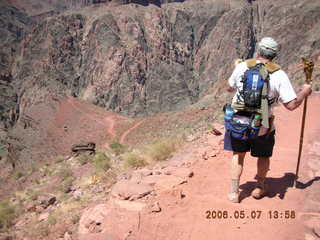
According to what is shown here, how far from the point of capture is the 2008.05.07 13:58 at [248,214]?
14.5 ft

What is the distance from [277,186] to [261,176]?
0.64 meters

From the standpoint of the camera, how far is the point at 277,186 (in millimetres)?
5273

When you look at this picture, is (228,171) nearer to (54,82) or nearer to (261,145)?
(261,145)

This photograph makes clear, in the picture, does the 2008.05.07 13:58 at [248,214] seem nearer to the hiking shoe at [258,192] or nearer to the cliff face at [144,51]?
the hiking shoe at [258,192]

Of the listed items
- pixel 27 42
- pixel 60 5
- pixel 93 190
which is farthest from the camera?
pixel 60 5

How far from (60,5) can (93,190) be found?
570 feet

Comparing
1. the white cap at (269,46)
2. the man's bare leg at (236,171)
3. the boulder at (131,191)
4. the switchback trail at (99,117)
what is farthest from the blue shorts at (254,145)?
the switchback trail at (99,117)

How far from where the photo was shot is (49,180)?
38.3 feet

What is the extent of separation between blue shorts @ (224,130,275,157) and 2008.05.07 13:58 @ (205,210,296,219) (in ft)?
2.33

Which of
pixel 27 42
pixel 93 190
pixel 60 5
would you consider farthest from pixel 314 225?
pixel 60 5

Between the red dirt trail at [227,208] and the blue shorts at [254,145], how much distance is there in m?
0.72

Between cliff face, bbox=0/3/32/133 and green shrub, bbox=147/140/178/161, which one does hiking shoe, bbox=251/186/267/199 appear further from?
cliff face, bbox=0/3/32/133

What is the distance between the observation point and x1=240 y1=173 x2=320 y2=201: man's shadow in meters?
5.02

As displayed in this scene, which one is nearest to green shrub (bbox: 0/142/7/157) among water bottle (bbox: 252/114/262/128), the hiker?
the hiker
